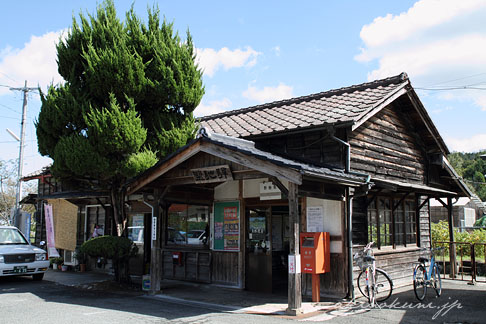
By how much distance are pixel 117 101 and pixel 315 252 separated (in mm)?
6214

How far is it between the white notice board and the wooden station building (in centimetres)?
2

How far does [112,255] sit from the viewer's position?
10617 mm

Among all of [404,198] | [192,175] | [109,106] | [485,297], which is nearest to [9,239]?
[109,106]

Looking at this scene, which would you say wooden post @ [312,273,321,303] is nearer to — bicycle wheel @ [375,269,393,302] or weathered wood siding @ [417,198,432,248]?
bicycle wheel @ [375,269,393,302]

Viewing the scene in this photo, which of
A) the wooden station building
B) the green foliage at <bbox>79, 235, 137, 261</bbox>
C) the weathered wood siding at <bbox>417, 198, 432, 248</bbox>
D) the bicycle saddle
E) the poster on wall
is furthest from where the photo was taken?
the weathered wood siding at <bbox>417, 198, 432, 248</bbox>

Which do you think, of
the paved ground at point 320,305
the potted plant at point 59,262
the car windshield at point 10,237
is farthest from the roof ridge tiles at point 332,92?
the potted plant at point 59,262

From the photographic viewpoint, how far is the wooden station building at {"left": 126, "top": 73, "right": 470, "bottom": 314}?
8.72 meters

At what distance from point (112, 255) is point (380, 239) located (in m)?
6.98

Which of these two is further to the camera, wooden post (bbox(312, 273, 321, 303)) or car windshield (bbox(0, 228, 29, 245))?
car windshield (bbox(0, 228, 29, 245))

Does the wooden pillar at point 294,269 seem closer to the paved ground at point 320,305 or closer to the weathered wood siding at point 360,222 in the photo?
the paved ground at point 320,305

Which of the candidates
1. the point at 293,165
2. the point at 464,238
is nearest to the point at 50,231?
the point at 293,165

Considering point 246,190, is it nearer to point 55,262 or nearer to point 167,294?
point 167,294

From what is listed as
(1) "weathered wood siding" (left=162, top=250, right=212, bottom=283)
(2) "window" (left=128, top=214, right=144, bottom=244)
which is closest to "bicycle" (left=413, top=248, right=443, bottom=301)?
(1) "weathered wood siding" (left=162, top=250, right=212, bottom=283)

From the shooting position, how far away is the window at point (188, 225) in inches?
468
